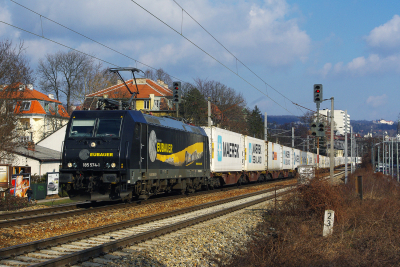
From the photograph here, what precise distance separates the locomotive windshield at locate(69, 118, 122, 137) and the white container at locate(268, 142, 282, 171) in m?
21.3

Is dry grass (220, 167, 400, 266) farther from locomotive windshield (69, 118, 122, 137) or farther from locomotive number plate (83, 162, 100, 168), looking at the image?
locomotive windshield (69, 118, 122, 137)

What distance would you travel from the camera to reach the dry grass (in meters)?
7.38

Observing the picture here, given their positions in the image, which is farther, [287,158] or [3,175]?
[287,158]

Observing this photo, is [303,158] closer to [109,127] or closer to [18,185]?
[18,185]

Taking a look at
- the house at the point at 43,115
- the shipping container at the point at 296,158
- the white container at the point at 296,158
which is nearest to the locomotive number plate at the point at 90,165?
the white container at the point at 296,158

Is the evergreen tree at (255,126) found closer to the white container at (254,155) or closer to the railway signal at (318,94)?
the white container at (254,155)

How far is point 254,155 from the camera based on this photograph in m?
29.6

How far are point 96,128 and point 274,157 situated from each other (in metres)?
23.7

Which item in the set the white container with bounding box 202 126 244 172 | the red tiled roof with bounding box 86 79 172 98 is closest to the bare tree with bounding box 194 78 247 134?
the red tiled roof with bounding box 86 79 172 98

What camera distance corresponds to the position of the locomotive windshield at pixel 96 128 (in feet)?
45.2

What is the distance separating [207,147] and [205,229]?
1100 centimetres

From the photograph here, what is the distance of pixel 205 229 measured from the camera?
10766 mm

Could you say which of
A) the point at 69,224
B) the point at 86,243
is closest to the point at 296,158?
the point at 69,224

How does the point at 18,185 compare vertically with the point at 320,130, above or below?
below
